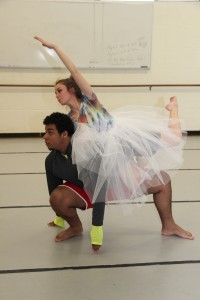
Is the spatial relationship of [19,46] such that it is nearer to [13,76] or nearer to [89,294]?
[13,76]

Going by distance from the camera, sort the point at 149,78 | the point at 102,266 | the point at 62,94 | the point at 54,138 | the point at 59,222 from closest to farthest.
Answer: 1. the point at 102,266
2. the point at 54,138
3. the point at 62,94
4. the point at 59,222
5. the point at 149,78

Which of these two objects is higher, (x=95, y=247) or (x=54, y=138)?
(x=54, y=138)

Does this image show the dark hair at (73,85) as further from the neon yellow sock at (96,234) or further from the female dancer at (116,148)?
the neon yellow sock at (96,234)

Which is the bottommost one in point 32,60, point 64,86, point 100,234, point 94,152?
point 100,234

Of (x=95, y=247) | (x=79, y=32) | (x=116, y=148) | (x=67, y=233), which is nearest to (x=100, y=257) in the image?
(x=95, y=247)

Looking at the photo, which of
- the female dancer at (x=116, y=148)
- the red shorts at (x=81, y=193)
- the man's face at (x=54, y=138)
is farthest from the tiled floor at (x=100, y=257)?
the man's face at (x=54, y=138)

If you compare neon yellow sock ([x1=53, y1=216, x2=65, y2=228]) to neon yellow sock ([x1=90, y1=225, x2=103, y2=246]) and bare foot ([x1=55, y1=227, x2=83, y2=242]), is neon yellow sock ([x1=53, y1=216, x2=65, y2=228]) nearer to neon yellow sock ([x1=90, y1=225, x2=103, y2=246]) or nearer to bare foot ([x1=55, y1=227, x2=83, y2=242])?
bare foot ([x1=55, y1=227, x2=83, y2=242])

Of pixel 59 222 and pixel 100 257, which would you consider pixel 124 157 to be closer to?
pixel 100 257

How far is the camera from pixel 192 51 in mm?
4836

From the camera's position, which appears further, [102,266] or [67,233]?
[67,233]

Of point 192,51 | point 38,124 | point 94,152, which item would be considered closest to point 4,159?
point 38,124

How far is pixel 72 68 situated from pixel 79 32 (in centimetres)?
314

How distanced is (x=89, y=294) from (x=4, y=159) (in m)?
2.41

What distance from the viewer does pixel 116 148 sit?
164cm
